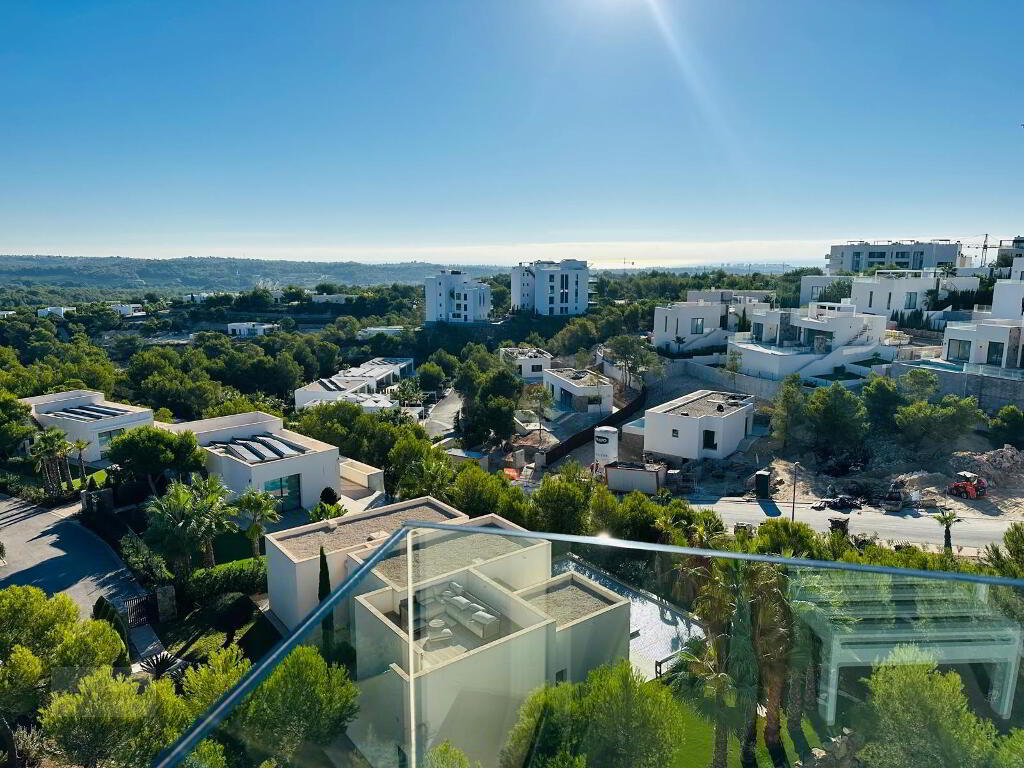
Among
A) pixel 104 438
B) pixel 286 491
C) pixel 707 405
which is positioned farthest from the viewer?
pixel 707 405

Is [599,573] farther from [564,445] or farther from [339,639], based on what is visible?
[564,445]

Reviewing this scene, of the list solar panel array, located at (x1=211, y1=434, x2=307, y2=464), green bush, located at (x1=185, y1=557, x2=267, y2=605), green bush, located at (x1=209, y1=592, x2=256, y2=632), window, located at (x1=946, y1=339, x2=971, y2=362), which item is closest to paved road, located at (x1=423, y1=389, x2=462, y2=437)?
solar panel array, located at (x1=211, y1=434, x2=307, y2=464)

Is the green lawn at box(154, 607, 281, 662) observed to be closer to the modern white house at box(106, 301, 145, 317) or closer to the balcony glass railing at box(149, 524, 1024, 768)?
the balcony glass railing at box(149, 524, 1024, 768)

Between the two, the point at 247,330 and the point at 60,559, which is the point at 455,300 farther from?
the point at 60,559

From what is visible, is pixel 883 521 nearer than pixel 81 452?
Yes

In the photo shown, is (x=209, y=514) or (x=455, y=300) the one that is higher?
(x=455, y=300)

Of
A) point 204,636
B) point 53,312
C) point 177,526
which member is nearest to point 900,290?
point 177,526
